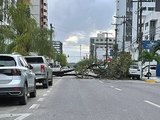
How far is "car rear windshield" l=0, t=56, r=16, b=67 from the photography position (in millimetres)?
16000

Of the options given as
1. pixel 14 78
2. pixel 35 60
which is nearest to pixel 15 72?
pixel 14 78

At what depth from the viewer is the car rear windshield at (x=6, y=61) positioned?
630 inches

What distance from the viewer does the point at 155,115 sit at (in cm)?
1307

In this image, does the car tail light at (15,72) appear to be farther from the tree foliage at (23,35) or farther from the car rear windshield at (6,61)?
the tree foliage at (23,35)

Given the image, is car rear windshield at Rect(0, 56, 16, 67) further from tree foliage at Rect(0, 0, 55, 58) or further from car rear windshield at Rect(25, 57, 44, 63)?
car rear windshield at Rect(25, 57, 44, 63)

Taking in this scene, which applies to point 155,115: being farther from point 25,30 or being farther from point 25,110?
point 25,30

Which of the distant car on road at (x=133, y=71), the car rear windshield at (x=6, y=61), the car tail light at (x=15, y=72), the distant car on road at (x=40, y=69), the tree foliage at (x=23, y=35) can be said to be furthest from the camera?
the distant car on road at (x=133, y=71)

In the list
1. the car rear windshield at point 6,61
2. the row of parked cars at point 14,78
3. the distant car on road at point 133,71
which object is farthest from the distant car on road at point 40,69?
the distant car on road at point 133,71

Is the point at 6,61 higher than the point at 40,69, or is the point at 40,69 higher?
the point at 6,61

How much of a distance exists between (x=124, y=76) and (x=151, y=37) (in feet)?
189

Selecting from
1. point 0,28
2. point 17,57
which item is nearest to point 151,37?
point 0,28

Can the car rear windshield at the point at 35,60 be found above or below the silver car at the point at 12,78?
above

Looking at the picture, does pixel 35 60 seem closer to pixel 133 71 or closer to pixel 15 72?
pixel 15 72

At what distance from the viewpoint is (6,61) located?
16.1 meters
